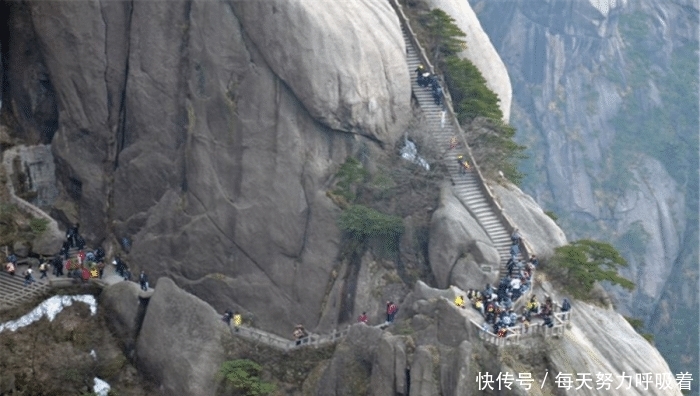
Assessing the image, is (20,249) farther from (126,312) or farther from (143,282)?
(126,312)

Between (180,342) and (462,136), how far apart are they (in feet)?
53.2

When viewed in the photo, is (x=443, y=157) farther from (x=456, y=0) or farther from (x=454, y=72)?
(x=456, y=0)

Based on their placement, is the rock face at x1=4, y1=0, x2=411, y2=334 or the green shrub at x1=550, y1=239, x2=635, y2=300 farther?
the rock face at x1=4, y1=0, x2=411, y2=334

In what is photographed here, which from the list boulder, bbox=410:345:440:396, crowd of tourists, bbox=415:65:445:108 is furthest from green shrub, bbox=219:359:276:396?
crowd of tourists, bbox=415:65:445:108

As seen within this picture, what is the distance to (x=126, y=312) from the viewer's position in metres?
54.8

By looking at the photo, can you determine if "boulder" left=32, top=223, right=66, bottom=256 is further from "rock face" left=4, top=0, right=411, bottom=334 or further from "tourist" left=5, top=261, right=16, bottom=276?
"rock face" left=4, top=0, right=411, bottom=334

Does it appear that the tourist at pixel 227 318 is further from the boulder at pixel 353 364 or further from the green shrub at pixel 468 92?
the green shrub at pixel 468 92

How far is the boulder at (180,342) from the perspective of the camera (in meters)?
52.3

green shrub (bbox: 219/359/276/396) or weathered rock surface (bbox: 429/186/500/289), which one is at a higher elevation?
weathered rock surface (bbox: 429/186/500/289)

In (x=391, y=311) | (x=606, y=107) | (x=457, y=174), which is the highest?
(x=457, y=174)

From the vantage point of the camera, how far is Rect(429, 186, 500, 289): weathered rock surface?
5159 cm

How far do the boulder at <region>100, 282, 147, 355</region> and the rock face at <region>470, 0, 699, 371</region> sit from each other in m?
85.8

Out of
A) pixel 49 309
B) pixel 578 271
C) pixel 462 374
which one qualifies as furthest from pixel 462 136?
pixel 49 309

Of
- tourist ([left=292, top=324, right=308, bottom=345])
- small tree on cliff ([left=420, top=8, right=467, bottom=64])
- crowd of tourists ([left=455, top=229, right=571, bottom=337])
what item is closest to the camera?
crowd of tourists ([left=455, top=229, right=571, bottom=337])
